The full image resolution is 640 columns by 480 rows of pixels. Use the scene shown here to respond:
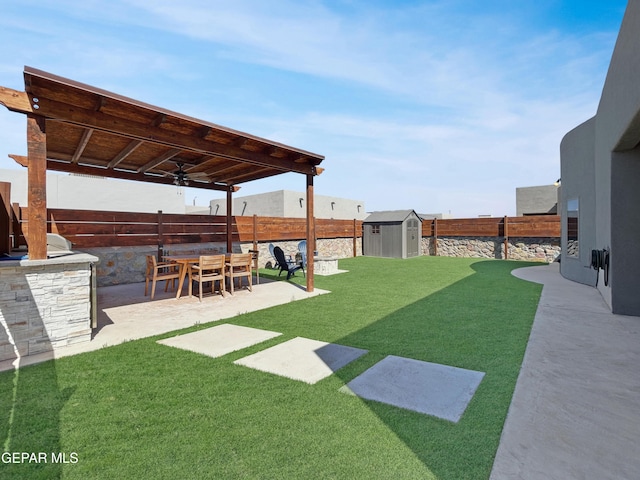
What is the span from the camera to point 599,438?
7.00ft

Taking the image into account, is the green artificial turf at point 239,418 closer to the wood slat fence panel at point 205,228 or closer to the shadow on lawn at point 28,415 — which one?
the shadow on lawn at point 28,415

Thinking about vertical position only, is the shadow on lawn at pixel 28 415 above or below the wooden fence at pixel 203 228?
below

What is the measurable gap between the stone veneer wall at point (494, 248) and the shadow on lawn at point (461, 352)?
340 inches

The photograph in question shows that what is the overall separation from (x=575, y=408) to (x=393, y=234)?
14381mm

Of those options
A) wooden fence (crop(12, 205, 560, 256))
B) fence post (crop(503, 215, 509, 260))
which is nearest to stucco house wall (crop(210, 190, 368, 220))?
wooden fence (crop(12, 205, 560, 256))

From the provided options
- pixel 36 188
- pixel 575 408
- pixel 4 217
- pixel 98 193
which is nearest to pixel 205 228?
pixel 4 217

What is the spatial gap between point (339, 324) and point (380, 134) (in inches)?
515

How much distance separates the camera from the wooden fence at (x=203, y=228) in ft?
27.0

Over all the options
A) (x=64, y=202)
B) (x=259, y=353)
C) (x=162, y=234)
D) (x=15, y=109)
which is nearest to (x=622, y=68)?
(x=259, y=353)

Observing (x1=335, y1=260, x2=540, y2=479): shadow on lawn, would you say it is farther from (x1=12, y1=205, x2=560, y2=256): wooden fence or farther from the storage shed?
the storage shed

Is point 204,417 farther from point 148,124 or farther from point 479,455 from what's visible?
point 148,124

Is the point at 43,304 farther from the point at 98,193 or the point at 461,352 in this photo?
the point at 98,193

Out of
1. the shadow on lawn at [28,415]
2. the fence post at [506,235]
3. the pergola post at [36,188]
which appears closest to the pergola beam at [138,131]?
the pergola post at [36,188]

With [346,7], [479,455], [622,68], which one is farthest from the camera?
[346,7]
